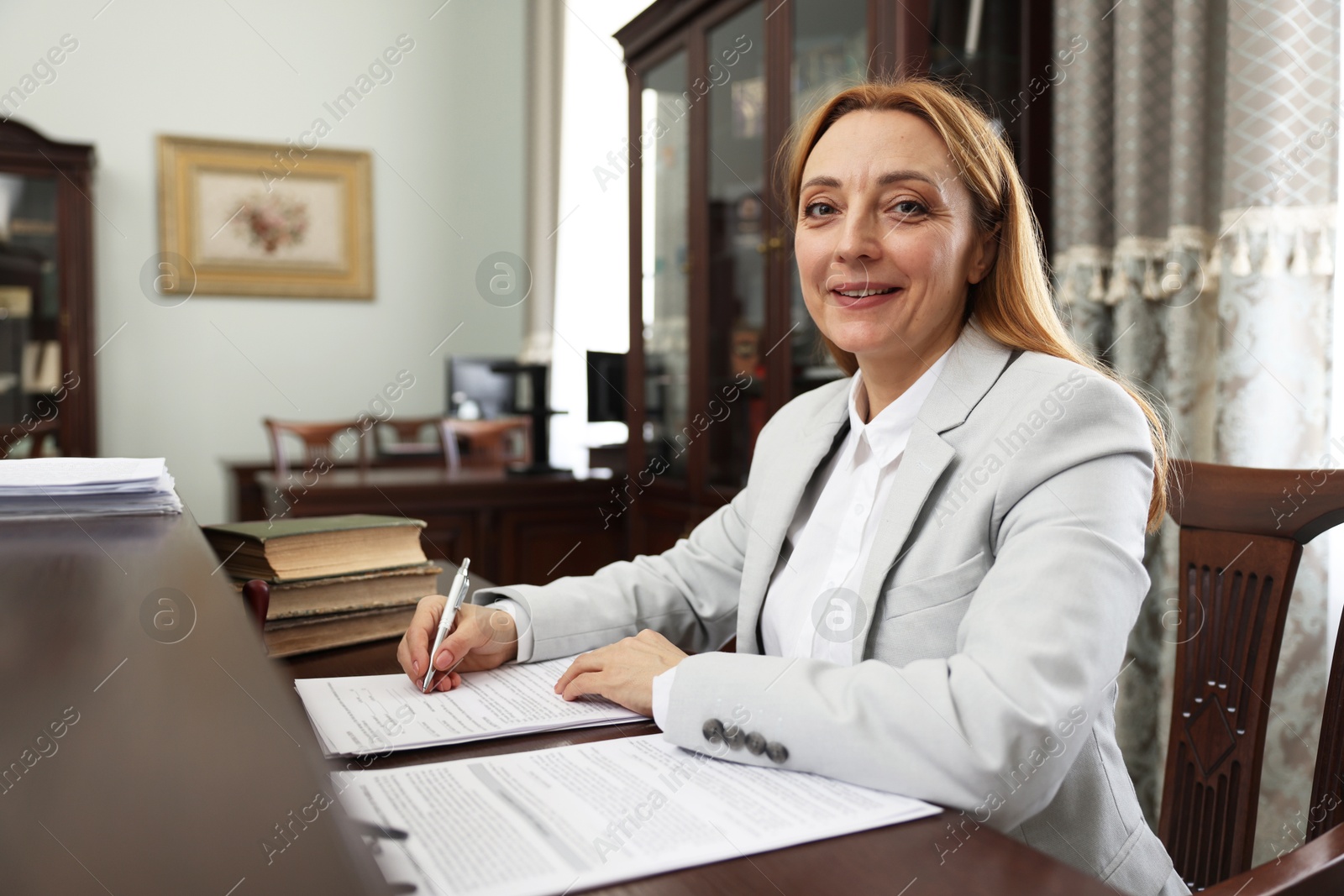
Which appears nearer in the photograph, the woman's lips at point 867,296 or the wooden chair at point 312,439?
Result: the woman's lips at point 867,296

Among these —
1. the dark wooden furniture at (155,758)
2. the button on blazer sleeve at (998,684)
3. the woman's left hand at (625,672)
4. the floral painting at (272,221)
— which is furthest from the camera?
the floral painting at (272,221)

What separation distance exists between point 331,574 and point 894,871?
75 centimetres

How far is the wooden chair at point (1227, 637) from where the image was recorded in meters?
1.07

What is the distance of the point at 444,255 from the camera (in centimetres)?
571

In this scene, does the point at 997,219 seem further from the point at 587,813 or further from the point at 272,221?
the point at 272,221

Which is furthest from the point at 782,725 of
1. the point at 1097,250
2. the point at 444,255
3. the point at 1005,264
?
the point at 444,255

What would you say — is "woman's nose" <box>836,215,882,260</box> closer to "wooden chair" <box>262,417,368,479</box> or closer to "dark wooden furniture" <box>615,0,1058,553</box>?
"dark wooden furniture" <box>615,0,1058,553</box>

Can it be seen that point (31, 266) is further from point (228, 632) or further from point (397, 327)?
point (228, 632)

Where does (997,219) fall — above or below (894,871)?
above

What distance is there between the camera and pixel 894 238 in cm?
114

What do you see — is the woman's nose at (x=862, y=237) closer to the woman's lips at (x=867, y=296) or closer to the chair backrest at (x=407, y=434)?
the woman's lips at (x=867, y=296)

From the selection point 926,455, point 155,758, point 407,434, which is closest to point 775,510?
point 926,455

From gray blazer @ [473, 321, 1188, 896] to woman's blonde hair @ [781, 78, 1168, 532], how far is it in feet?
0.18

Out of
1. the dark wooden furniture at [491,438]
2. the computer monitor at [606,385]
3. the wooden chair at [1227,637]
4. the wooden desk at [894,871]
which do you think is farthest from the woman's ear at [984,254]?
the dark wooden furniture at [491,438]
